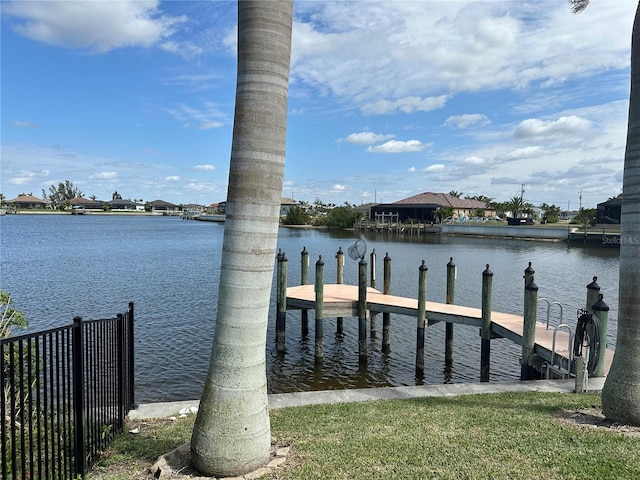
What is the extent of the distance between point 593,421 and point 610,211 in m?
73.4

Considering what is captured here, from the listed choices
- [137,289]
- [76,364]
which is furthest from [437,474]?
[137,289]

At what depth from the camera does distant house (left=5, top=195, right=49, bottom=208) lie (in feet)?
589

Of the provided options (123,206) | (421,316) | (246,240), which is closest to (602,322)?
(421,316)

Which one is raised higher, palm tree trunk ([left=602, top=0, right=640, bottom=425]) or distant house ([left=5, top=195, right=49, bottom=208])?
distant house ([left=5, top=195, right=49, bottom=208])

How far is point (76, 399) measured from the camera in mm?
4531

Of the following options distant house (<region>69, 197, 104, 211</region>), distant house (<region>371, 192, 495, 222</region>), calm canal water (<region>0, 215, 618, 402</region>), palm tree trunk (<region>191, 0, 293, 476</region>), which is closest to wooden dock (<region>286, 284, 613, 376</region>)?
calm canal water (<region>0, 215, 618, 402</region>)

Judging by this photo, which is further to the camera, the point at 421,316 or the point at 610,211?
the point at 610,211

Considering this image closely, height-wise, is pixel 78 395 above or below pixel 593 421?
above

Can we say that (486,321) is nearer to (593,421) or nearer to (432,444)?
(593,421)

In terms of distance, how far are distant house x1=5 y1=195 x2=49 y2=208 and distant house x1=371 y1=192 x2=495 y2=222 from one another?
143 m

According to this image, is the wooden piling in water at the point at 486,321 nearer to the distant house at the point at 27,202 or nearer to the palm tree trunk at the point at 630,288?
the palm tree trunk at the point at 630,288

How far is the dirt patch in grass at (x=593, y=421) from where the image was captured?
17.9 ft

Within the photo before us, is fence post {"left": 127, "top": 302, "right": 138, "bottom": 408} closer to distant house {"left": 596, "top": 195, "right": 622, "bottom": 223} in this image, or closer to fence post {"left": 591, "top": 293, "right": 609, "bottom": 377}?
fence post {"left": 591, "top": 293, "right": 609, "bottom": 377}

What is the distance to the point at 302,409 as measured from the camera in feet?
22.4
